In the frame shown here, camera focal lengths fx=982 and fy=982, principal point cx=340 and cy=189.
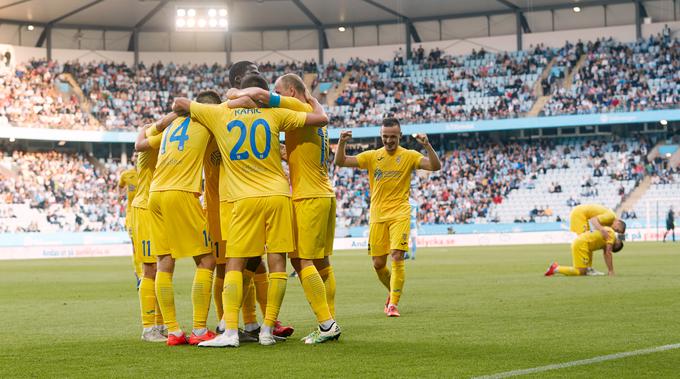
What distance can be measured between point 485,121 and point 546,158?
439cm

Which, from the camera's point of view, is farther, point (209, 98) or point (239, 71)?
point (209, 98)

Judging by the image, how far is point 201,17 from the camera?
193ft

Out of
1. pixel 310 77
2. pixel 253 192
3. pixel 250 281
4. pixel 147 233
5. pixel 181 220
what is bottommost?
pixel 250 281

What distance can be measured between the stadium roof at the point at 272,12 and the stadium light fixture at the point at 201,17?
107cm

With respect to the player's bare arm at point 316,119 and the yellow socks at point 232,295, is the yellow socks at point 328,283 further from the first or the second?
the player's bare arm at point 316,119

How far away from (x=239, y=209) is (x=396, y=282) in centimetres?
408

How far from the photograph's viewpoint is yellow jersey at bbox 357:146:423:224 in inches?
510

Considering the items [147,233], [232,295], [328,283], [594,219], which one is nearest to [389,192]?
[328,283]

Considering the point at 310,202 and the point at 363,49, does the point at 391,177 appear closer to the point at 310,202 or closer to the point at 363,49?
the point at 310,202

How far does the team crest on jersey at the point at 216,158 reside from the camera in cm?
978

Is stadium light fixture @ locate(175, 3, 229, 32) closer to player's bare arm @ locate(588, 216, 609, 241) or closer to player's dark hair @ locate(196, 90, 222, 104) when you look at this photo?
player's bare arm @ locate(588, 216, 609, 241)

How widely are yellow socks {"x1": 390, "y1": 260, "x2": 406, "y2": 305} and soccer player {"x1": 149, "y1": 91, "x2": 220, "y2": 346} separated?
361cm

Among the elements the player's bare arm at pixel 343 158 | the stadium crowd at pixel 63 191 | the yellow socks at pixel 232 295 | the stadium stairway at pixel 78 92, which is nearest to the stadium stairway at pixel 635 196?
the stadium crowd at pixel 63 191

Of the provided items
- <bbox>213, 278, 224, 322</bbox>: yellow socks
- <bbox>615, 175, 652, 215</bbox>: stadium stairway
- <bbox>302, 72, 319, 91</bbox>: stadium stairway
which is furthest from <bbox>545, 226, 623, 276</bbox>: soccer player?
<bbox>302, 72, 319, 91</bbox>: stadium stairway
